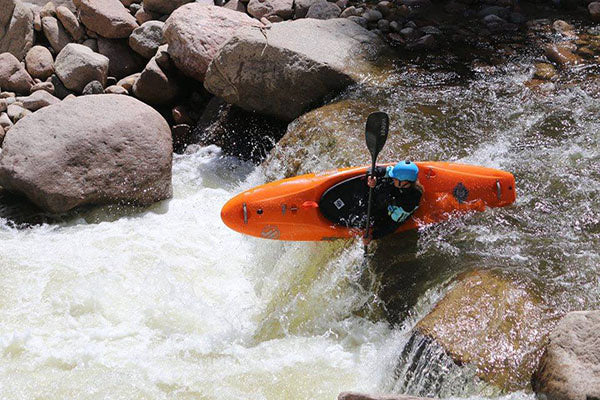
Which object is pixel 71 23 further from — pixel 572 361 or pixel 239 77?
pixel 572 361

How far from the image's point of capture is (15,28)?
22.3 ft

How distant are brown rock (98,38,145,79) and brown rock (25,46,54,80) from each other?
1.73 ft

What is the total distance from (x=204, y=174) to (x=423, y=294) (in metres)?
2.77

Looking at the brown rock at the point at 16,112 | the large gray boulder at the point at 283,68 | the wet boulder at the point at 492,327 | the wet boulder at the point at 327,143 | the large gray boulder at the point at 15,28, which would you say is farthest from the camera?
the large gray boulder at the point at 15,28

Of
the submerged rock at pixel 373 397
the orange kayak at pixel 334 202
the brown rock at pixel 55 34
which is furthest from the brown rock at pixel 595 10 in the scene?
the brown rock at pixel 55 34

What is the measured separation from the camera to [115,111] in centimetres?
533

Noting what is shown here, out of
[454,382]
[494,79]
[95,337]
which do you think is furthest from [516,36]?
[95,337]

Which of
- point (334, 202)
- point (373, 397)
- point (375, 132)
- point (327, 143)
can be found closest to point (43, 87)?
point (327, 143)

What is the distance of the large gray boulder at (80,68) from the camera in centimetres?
649

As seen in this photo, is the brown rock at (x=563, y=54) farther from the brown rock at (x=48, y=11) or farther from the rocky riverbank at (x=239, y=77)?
the brown rock at (x=48, y=11)

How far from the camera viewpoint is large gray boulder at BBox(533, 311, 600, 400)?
107 inches

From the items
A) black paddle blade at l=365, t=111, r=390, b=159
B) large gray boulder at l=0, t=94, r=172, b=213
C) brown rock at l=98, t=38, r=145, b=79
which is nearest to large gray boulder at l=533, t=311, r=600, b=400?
black paddle blade at l=365, t=111, r=390, b=159

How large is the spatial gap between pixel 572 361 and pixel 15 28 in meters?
6.21

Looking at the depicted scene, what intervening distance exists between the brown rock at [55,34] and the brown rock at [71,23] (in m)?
0.06
